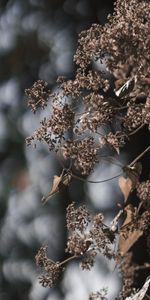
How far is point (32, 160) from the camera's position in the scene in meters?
1.20

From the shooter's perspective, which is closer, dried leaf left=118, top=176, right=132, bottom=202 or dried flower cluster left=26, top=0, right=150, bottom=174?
dried flower cluster left=26, top=0, right=150, bottom=174

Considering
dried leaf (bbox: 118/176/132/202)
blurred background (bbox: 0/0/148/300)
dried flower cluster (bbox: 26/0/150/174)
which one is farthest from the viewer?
blurred background (bbox: 0/0/148/300)

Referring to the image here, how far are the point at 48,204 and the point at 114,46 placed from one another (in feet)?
2.23

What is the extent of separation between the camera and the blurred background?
1.09 m

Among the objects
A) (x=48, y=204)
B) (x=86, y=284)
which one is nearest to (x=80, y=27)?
(x=48, y=204)

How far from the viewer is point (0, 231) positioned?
1209mm

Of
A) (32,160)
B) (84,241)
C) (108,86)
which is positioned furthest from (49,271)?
(32,160)

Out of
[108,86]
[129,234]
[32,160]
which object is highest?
[32,160]

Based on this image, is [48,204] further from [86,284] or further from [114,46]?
[114,46]

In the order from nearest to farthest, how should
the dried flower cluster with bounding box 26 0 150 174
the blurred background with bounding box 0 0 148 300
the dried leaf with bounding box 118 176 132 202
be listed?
the dried flower cluster with bounding box 26 0 150 174 → the dried leaf with bounding box 118 176 132 202 → the blurred background with bounding box 0 0 148 300

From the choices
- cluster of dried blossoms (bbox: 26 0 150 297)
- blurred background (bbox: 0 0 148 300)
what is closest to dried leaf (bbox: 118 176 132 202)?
cluster of dried blossoms (bbox: 26 0 150 297)

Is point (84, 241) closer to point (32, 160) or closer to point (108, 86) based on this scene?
point (108, 86)

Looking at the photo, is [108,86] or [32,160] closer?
[108,86]

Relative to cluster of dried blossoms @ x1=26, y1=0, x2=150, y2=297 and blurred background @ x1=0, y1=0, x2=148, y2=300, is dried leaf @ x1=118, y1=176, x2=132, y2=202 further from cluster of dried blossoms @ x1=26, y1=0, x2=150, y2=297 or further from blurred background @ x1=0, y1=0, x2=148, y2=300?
blurred background @ x1=0, y1=0, x2=148, y2=300
